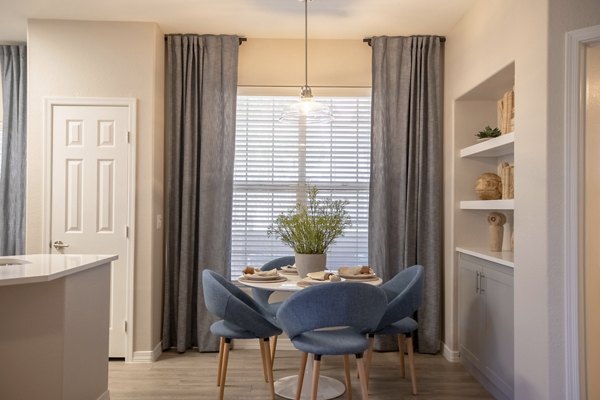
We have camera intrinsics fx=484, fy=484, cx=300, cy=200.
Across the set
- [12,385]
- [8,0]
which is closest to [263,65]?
[8,0]

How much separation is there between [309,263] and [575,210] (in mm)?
1623

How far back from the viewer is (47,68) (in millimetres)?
4082

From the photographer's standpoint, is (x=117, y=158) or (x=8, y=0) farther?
(x=117, y=158)

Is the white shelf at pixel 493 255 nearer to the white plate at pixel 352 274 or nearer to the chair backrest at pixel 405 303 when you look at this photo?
the chair backrest at pixel 405 303

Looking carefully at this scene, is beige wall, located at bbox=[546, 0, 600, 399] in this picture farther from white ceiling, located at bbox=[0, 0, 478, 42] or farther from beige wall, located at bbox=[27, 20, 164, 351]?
beige wall, located at bbox=[27, 20, 164, 351]

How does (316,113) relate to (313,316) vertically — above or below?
above

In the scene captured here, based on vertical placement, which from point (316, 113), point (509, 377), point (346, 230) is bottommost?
point (509, 377)

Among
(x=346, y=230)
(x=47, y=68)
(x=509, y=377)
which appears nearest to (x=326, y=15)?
(x=346, y=230)

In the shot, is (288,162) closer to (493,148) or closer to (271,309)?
(271,309)

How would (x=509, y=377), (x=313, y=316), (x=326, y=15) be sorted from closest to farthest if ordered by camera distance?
1. (x=313, y=316)
2. (x=509, y=377)
3. (x=326, y=15)

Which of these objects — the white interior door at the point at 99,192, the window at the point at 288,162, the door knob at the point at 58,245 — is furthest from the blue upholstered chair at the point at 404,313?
the door knob at the point at 58,245

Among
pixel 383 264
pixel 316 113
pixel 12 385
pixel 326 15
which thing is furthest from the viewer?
pixel 383 264

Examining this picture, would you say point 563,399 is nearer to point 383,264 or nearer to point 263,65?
point 383,264

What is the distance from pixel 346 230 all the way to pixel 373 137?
0.91 m
